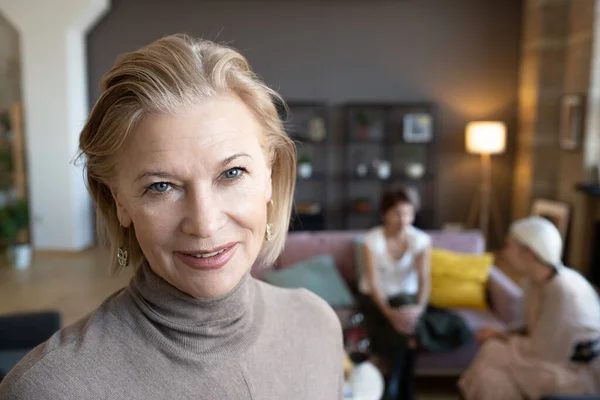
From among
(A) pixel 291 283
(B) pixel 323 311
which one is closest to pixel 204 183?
(B) pixel 323 311

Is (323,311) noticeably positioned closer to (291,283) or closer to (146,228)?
(146,228)

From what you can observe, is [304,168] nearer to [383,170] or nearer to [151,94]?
[383,170]

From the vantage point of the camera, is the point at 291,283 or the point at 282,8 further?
the point at 282,8

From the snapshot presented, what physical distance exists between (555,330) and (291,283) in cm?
160

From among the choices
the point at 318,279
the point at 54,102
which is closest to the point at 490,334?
the point at 318,279

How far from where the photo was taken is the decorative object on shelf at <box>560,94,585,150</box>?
5625 millimetres

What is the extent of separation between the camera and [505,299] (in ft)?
12.0

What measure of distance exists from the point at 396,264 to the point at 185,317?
284 cm

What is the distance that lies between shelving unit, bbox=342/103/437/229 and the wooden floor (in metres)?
3.00

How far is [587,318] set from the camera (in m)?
2.54

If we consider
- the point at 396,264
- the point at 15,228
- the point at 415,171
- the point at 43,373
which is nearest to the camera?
the point at 43,373

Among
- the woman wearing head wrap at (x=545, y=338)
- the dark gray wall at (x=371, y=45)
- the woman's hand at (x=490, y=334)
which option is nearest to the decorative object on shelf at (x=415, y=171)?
the dark gray wall at (x=371, y=45)

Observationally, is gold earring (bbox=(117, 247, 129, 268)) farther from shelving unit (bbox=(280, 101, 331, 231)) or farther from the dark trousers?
shelving unit (bbox=(280, 101, 331, 231))

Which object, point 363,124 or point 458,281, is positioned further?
point 363,124
